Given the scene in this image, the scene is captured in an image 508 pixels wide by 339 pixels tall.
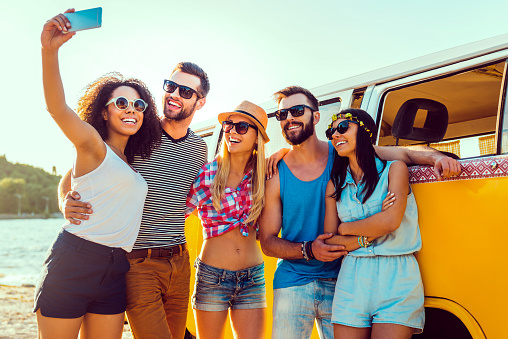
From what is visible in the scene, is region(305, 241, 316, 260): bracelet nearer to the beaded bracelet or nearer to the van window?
the beaded bracelet

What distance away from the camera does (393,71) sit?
112 inches

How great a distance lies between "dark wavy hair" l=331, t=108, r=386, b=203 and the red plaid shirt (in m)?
0.65

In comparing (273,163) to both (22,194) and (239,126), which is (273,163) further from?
(22,194)

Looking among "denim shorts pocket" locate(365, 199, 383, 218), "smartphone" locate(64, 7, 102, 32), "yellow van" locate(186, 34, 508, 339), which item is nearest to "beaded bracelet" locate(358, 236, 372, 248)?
"denim shorts pocket" locate(365, 199, 383, 218)

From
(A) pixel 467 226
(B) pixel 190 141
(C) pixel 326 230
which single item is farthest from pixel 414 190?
(B) pixel 190 141

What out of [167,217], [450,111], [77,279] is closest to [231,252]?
[167,217]

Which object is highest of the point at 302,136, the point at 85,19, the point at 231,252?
the point at 85,19

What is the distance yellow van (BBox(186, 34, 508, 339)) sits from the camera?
2012 millimetres

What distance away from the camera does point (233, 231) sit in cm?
289

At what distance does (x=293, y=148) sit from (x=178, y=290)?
126 centimetres

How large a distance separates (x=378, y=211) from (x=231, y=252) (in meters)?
1.00

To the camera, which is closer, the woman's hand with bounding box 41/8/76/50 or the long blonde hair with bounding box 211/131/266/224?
the woman's hand with bounding box 41/8/76/50

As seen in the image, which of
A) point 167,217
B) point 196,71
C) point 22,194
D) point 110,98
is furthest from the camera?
point 22,194

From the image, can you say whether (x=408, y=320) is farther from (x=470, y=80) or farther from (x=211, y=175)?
(x=470, y=80)
